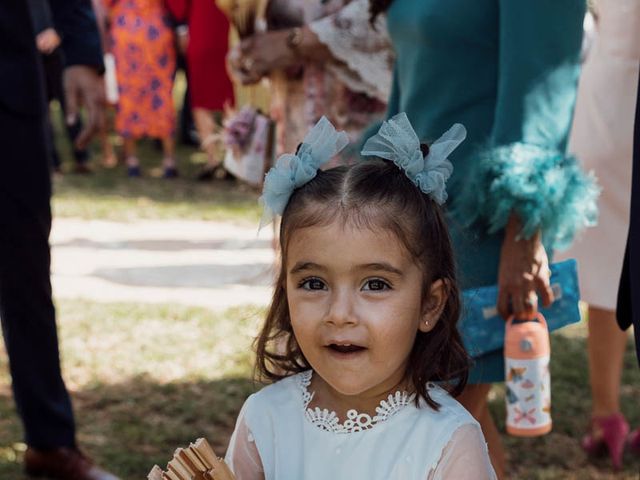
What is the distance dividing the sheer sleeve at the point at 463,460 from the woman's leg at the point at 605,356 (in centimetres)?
206

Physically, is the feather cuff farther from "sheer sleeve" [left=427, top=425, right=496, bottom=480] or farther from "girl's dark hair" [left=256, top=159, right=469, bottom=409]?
"sheer sleeve" [left=427, top=425, right=496, bottom=480]

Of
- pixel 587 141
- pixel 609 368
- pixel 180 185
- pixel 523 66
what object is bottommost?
pixel 180 185

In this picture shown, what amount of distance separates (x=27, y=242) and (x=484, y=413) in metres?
1.55

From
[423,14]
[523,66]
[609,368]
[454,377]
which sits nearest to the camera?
[454,377]

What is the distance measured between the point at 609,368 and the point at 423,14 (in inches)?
71.9

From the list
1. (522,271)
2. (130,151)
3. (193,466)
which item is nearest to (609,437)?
(522,271)

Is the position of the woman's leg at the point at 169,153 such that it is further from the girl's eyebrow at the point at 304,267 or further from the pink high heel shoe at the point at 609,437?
the girl's eyebrow at the point at 304,267

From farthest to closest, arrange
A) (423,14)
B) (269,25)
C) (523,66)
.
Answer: (269,25), (423,14), (523,66)

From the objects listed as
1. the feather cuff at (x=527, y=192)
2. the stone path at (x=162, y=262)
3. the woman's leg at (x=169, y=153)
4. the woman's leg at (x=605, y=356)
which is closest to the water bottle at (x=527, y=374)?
the feather cuff at (x=527, y=192)

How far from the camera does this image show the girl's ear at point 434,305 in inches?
89.9

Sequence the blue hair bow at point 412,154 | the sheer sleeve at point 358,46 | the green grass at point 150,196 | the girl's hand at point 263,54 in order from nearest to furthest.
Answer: the blue hair bow at point 412,154 → the sheer sleeve at point 358,46 → the girl's hand at point 263,54 → the green grass at point 150,196

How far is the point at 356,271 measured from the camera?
2.16 metres

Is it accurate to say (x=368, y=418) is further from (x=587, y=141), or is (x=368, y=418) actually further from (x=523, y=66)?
(x=587, y=141)

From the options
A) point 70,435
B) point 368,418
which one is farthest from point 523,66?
point 70,435
